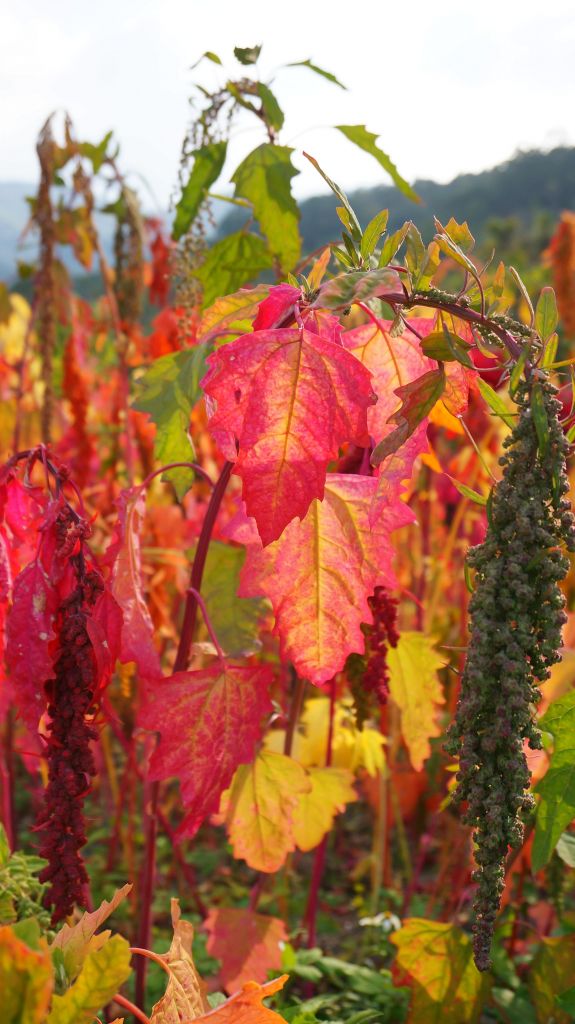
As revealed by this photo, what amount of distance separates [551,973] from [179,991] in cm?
70

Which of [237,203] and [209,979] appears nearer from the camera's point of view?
[237,203]

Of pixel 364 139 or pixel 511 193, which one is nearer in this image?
pixel 364 139

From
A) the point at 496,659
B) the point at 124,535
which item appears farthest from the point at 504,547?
the point at 124,535

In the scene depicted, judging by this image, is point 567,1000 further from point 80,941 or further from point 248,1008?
point 80,941

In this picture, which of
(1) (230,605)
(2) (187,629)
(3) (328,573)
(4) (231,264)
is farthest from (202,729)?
(4) (231,264)

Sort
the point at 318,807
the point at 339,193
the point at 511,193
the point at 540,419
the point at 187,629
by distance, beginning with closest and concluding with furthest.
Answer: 1. the point at 540,419
2. the point at 339,193
3. the point at 187,629
4. the point at 318,807
5. the point at 511,193

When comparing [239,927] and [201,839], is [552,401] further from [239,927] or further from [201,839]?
[201,839]

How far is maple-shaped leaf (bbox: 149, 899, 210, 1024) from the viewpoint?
2.28 feet

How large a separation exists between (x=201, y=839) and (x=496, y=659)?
1.81 meters

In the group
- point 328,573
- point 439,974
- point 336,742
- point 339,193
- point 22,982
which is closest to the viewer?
point 22,982

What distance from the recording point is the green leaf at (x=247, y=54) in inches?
45.7

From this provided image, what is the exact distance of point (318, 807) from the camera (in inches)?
51.3

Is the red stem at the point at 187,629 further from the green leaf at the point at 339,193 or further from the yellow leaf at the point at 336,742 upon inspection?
the yellow leaf at the point at 336,742

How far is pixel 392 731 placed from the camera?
179cm
